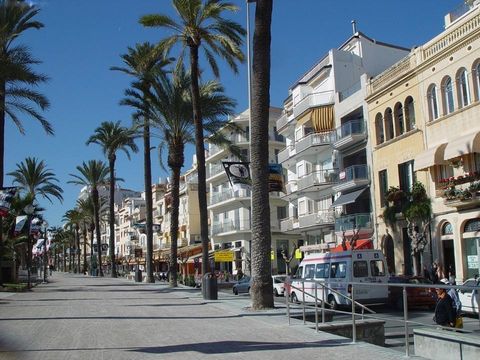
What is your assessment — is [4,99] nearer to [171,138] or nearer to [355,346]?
[171,138]

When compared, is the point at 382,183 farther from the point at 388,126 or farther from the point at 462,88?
the point at 462,88

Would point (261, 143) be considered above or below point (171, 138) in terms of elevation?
below

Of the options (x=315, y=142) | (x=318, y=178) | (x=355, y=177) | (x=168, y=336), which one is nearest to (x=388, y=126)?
(x=355, y=177)

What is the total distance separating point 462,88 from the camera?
1149 inches

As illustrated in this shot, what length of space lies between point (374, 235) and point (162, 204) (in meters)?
63.4

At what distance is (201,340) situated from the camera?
38.1ft

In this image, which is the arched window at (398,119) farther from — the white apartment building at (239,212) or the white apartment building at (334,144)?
the white apartment building at (239,212)

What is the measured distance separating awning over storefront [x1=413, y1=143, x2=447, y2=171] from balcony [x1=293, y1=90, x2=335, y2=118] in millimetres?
14355

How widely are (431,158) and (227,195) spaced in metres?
38.5

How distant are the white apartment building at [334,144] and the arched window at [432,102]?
7170mm

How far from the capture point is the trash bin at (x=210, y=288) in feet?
78.7

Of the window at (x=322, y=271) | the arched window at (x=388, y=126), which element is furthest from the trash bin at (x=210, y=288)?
the arched window at (x=388, y=126)

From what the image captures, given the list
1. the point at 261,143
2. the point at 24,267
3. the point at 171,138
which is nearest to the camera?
the point at 261,143

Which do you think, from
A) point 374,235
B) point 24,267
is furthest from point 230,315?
point 24,267
